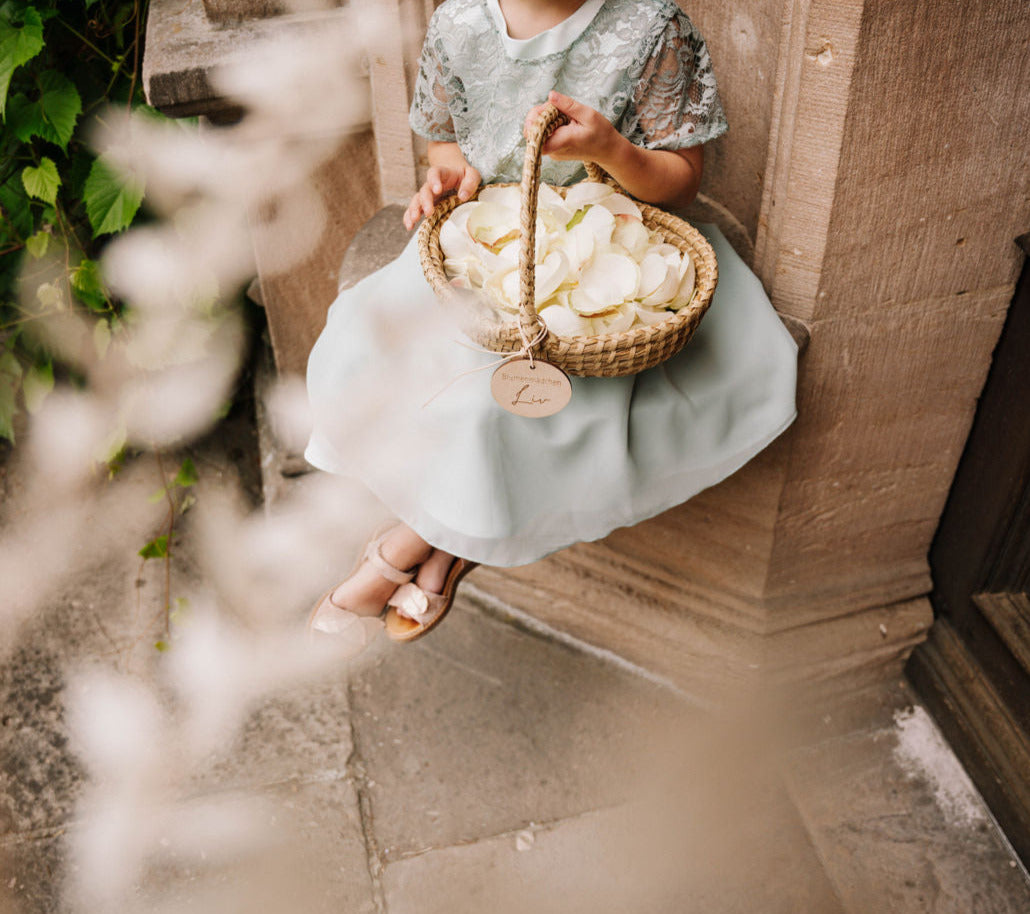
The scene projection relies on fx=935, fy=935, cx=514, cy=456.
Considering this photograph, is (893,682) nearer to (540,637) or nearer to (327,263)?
(540,637)

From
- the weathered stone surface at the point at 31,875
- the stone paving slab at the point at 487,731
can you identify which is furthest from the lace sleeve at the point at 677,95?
the weathered stone surface at the point at 31,875

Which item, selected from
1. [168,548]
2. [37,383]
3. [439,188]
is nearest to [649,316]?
[439,188]

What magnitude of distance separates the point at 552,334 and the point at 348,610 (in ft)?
2.21

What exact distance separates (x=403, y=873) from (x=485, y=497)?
75 cm

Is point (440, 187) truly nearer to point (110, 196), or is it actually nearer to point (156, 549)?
point (110, 196)

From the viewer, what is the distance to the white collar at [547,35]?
1238mm

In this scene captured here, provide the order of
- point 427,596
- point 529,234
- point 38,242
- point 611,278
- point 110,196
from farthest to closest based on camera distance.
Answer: point 38,242 < point 110,196 < point 427,596 < point 611,278 < point 529,234

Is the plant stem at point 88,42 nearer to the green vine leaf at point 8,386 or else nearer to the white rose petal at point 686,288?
the green vine leaf at point 8,386

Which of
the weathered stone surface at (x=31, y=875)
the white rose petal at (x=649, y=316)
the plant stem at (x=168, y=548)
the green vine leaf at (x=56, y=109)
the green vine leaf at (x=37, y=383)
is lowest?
→ the plant stem at (x=168, y=548)

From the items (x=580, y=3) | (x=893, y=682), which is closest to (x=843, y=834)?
(x=893, y=682)

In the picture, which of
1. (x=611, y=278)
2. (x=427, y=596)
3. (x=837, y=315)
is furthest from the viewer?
(x=427, y=596)

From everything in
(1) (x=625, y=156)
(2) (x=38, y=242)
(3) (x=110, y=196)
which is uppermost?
(1) (x=625, y=156)

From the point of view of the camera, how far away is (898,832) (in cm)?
154

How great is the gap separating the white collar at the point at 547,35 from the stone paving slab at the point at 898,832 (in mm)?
1244
